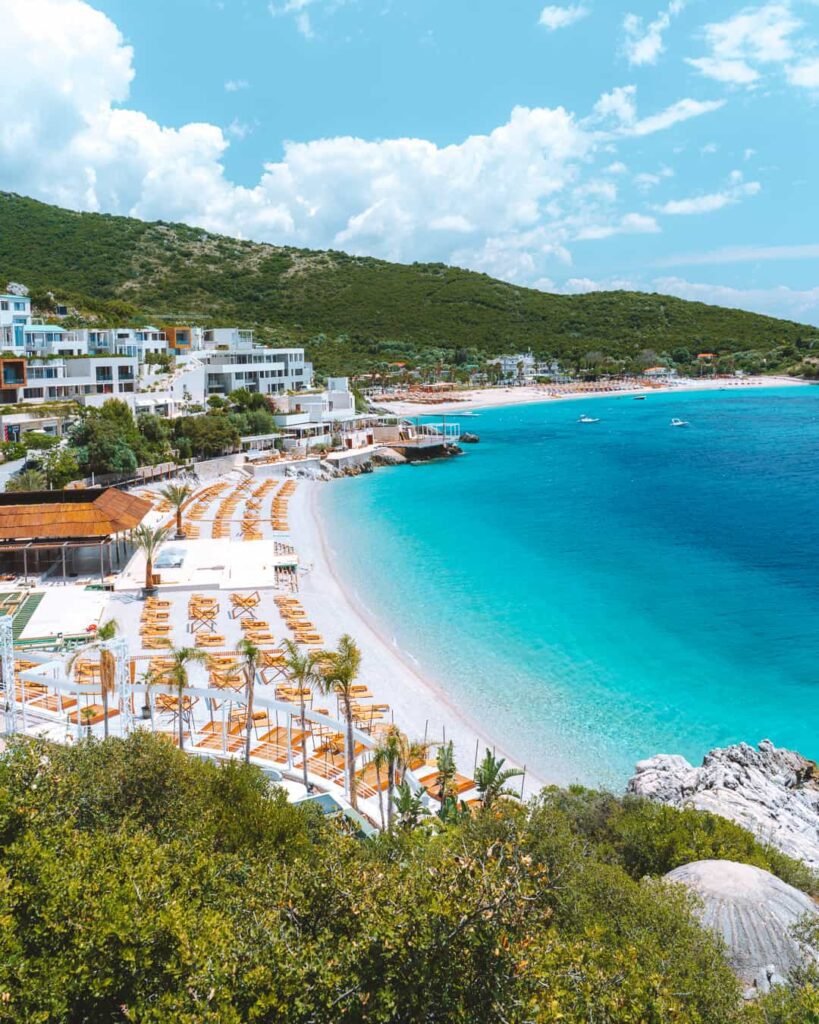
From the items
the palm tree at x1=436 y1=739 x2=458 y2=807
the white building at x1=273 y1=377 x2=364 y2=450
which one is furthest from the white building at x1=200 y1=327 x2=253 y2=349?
the palm tree at x1=436 y1=739 x2=458 y2=807

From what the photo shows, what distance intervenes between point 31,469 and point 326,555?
59.4ft

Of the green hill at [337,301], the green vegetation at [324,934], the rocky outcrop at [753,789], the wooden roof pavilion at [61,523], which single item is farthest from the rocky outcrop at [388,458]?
the green vegetation at [324,934]

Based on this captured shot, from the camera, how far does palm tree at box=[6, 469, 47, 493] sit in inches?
1625

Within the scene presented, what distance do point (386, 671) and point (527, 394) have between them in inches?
4761

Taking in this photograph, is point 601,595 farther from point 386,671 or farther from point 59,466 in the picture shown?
point 59,466

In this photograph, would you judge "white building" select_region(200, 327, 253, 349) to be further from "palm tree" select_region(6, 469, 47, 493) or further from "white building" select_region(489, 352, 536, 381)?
"white building" select_region(489, 352, 536, 381)

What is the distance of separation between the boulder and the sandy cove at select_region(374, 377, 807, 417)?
95.9 metres

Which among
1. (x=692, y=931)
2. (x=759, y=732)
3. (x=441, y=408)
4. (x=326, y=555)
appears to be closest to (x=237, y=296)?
(x=441, y=408)

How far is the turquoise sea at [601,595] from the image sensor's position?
23688 millimetres

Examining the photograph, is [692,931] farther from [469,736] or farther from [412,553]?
[412,553]

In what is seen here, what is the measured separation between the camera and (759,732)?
23156 mm

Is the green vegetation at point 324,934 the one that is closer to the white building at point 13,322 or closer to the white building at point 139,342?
the white building at point 13,322

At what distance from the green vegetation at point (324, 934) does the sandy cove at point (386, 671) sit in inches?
380

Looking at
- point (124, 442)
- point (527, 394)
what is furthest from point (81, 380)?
point (527, 394)
